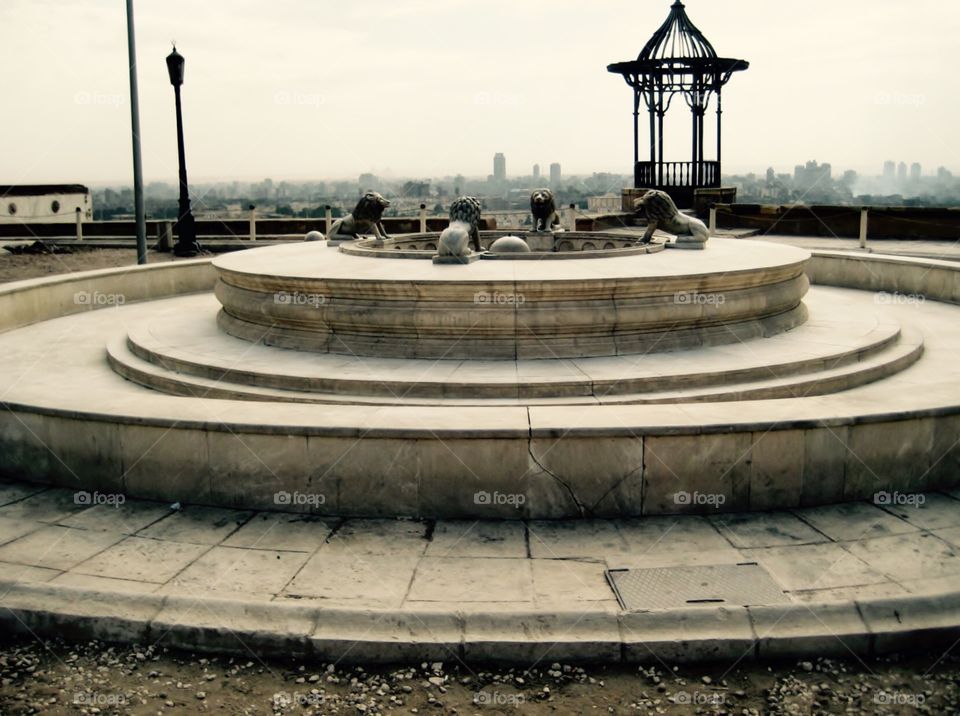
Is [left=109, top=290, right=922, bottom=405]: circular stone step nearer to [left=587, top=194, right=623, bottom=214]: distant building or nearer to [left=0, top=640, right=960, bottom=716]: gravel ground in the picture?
[left=0, top=640, right=960, bottom=716]: gravel ground

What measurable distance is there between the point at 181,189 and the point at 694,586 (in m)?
20.6

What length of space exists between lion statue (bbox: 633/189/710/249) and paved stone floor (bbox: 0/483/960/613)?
621 cm

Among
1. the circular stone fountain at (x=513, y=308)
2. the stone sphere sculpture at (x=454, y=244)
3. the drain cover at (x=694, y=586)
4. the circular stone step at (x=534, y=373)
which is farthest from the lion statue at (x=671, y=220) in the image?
the drain cover at (x=694, y=586)

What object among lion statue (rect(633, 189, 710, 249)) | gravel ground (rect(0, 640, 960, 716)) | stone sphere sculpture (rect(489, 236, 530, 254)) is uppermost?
lion statue (rect(633, 189, 710, 249))

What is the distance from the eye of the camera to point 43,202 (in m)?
36.7

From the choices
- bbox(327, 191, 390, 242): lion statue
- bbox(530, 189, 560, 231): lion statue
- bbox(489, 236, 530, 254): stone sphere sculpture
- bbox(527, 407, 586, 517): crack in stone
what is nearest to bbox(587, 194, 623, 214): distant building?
bbox(530, 189, 560, 231): lion statue

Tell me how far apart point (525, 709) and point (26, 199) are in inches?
1511

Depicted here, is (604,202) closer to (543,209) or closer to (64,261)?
(64,261)

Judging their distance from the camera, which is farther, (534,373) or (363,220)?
(363,220)

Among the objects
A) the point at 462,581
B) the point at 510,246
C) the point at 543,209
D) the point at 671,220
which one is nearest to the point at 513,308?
the point at 510,246

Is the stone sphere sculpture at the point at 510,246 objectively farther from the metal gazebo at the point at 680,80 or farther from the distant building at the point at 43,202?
the distant building at the point at 43,202

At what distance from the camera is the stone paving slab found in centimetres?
442

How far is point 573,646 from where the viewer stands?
4.38 meters

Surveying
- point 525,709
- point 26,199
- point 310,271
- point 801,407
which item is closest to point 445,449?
point 525,709
